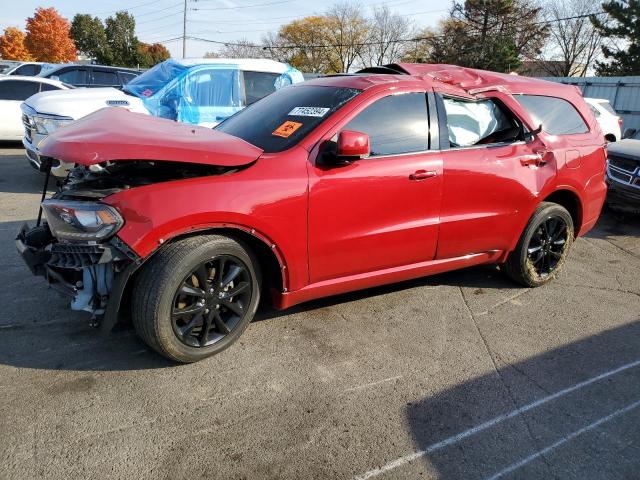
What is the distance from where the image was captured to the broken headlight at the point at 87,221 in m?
Result: 2.67

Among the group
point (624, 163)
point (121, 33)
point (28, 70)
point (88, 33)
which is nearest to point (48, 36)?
point (88, 33)

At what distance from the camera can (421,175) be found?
3.58 meters

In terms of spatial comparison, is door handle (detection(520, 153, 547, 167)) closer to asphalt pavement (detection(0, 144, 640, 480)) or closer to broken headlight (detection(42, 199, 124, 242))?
asphalt pavement (detection(0, 144, 640, 480))

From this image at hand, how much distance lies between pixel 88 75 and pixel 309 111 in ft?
37.3

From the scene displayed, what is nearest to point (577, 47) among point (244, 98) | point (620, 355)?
point (244, 98)

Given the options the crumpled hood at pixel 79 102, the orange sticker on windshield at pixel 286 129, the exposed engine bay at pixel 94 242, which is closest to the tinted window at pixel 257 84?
the crumpled hood at pixel 79 102

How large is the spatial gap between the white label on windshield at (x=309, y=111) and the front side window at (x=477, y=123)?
0.99 m

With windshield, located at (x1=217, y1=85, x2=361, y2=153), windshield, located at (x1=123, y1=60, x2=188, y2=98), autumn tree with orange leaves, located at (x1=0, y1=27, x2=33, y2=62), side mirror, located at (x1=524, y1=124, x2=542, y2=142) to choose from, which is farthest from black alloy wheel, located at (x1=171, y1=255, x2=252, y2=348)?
autumn tree with orange leaves, located at (x1=0, y1=27, x2=33, y2=62)

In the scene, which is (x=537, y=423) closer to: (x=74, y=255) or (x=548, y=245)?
(x=548, y=245)

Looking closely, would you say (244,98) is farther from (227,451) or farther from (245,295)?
(227,451)

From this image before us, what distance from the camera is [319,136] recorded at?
3273 mm

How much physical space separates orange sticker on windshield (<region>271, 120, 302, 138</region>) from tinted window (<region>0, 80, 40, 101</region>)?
9.00m

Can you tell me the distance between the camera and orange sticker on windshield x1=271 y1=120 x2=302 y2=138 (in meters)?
3.42

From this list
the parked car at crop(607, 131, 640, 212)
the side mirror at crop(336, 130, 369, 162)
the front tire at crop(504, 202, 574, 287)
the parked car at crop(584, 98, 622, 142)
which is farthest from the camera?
the parked car at crop(584, 98, 622, 142)
